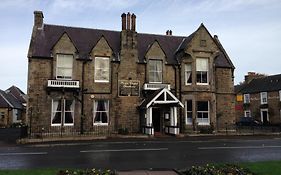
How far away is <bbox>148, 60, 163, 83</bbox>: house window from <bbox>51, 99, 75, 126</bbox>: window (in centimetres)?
868

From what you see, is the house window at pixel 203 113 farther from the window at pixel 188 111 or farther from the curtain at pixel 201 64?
the curtain at pixel 201 64

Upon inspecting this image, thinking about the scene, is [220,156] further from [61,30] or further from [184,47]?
[61,30]

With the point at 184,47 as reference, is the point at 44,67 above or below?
below

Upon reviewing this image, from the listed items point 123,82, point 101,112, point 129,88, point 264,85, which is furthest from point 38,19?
point 264,85

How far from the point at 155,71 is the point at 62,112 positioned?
10589mm

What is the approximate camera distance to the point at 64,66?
2745 cm

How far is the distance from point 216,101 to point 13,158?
2284 cm

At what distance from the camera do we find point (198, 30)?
30.5m

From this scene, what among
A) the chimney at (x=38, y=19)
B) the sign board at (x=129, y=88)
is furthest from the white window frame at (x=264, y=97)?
the chimney at (x=38, y=19)

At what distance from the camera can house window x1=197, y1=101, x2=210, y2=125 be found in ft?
96.9

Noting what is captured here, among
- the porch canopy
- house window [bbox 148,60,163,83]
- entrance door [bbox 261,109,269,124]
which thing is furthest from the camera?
entrance door [bbox 261,109,269,124]

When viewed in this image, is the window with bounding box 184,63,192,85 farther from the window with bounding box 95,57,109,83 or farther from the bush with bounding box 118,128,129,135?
the window with bounding box 95,57,109,83

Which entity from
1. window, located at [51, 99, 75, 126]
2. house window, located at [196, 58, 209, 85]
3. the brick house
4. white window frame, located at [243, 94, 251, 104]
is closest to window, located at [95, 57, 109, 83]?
the brick house

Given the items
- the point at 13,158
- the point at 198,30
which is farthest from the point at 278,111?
the point at 13,158
